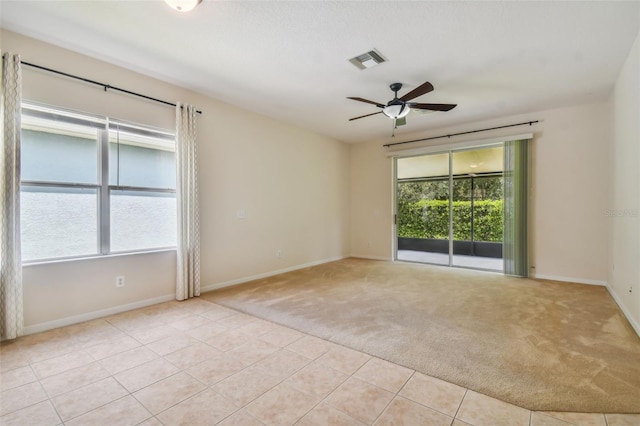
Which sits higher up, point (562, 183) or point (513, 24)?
point (513, 24)

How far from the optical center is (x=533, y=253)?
4.91 metres

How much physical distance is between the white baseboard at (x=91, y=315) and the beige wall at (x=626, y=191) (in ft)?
16.8

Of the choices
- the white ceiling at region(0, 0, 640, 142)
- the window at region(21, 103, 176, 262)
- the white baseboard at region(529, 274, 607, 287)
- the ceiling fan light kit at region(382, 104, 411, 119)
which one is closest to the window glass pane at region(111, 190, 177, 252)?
the window at region(21, 103, 176, 262)

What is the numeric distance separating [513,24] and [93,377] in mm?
4355

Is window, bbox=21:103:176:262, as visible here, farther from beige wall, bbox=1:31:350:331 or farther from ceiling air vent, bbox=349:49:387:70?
ceiling air vent, bbox=349:49:387:70

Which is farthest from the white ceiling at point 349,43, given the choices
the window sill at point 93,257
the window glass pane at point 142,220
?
the window sill at point 93,257

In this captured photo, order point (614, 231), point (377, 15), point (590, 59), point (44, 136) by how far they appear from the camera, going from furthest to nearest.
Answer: point (614, 231) → point (590, 59) → point (44, 136) → point (377, 15)

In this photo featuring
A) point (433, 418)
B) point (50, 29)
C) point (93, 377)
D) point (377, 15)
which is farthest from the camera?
point (50, 29)

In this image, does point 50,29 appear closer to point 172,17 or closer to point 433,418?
point 172,17

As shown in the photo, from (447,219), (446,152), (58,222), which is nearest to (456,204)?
(447,219)

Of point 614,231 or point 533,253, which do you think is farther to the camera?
point 533,253

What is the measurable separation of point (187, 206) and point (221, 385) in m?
2.46

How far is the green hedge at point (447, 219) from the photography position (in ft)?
18.8


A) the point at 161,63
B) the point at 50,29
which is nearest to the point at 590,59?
the point at 161,63
